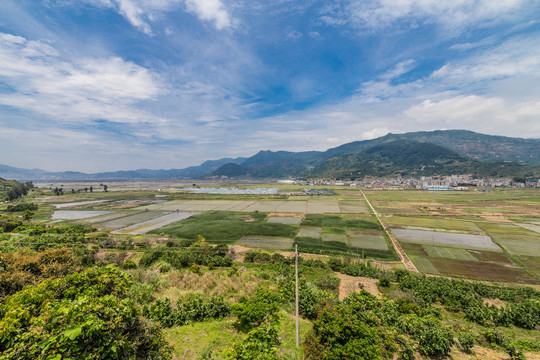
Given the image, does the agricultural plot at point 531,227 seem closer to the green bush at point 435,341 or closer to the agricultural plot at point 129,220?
the green bush at point 435,341

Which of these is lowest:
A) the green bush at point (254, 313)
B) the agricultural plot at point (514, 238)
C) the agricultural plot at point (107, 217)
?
the agricultural plot at point (514, 238)

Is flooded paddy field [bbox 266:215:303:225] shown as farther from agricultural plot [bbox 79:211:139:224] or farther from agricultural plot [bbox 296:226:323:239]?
agricultural plot [bbox 79:211:139:224]

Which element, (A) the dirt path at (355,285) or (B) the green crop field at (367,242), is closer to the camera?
(A) the dirt path at (355,285)

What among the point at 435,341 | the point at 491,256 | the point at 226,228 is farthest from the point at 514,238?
the point at 226,228

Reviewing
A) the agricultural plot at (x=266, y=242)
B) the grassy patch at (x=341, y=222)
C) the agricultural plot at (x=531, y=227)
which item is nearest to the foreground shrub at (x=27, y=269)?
the agricultural plot at (x=266, y=242)

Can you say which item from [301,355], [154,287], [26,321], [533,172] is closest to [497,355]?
[301,355]

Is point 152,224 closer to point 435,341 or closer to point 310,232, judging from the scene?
point 310,232

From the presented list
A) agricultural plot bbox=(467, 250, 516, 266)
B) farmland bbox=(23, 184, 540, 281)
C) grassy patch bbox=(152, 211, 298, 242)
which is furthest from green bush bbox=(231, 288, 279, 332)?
agricultural plot bbox=(467, 250, 516, 266)
